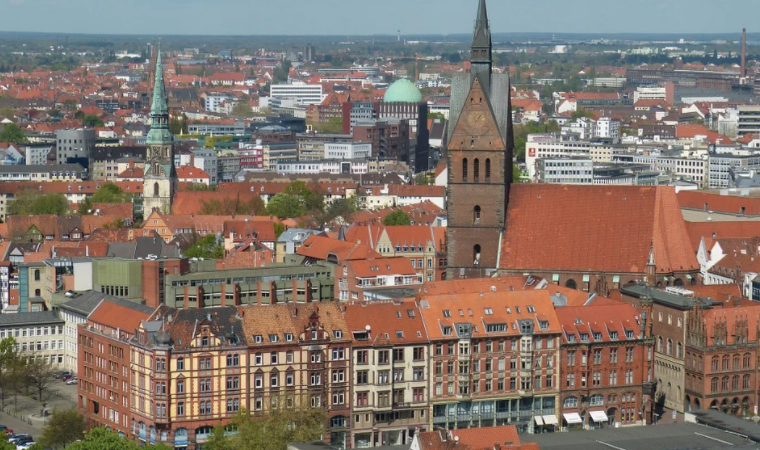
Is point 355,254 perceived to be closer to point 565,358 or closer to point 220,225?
point 565,358

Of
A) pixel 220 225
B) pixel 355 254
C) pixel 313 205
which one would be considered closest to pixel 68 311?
pixel 355 254

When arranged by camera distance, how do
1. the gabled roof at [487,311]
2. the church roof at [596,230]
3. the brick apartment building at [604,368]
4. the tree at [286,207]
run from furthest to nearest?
the tree at [286,207] < the church roof at [596,230] < the brick apartment building at [604,368] < the gabled roof at [487,311]

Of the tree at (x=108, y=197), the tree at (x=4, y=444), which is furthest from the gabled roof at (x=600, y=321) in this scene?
the tree at (x=108, y=197)

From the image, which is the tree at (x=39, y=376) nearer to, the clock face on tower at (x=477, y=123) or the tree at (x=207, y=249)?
the clock face on tower at (x=477, y=123)

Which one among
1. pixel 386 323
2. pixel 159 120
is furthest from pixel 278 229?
pixel 386 323

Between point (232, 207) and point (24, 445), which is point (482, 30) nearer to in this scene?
point (24, 445)
